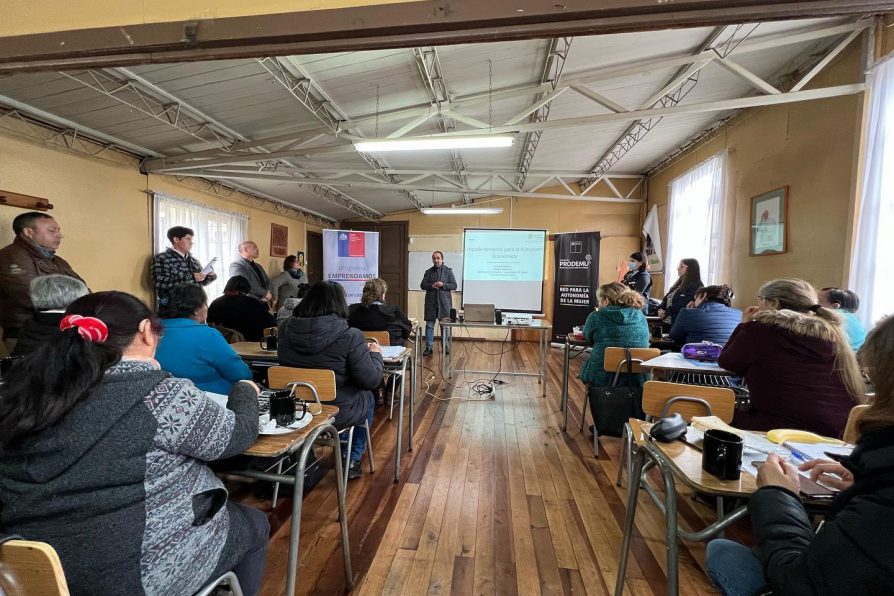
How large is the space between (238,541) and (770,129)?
525 cm

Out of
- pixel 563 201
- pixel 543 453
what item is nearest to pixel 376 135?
pixel 543 453

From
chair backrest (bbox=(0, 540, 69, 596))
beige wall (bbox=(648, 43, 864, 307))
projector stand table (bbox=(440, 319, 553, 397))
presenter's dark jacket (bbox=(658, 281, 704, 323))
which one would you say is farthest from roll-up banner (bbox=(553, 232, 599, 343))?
chair backrest (bbox=(0, 540, 69, 596))

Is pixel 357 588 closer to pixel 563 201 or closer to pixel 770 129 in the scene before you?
pixel 770 129

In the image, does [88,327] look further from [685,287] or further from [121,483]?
[685,287]

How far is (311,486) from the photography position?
7.75 ft

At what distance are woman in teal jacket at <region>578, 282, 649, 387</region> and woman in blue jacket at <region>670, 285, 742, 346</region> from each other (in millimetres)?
316

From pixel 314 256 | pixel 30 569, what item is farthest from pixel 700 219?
pixel 314 256

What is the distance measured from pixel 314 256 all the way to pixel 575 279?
5576 millimetres

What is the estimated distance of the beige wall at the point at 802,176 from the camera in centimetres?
300

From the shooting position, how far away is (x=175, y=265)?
161 inches

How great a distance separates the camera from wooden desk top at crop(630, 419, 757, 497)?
95cm

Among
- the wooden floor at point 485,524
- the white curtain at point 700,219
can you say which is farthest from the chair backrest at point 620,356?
the white curtain at point 700,219

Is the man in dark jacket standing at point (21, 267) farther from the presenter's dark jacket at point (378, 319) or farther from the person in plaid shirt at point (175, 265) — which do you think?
the presenter's dark jacket at point (378, 319)

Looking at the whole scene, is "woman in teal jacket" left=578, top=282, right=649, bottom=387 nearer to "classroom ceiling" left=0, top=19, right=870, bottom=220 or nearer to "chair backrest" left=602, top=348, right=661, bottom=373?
"chair backrest" left=602, top=348, right=661, bottom=373
